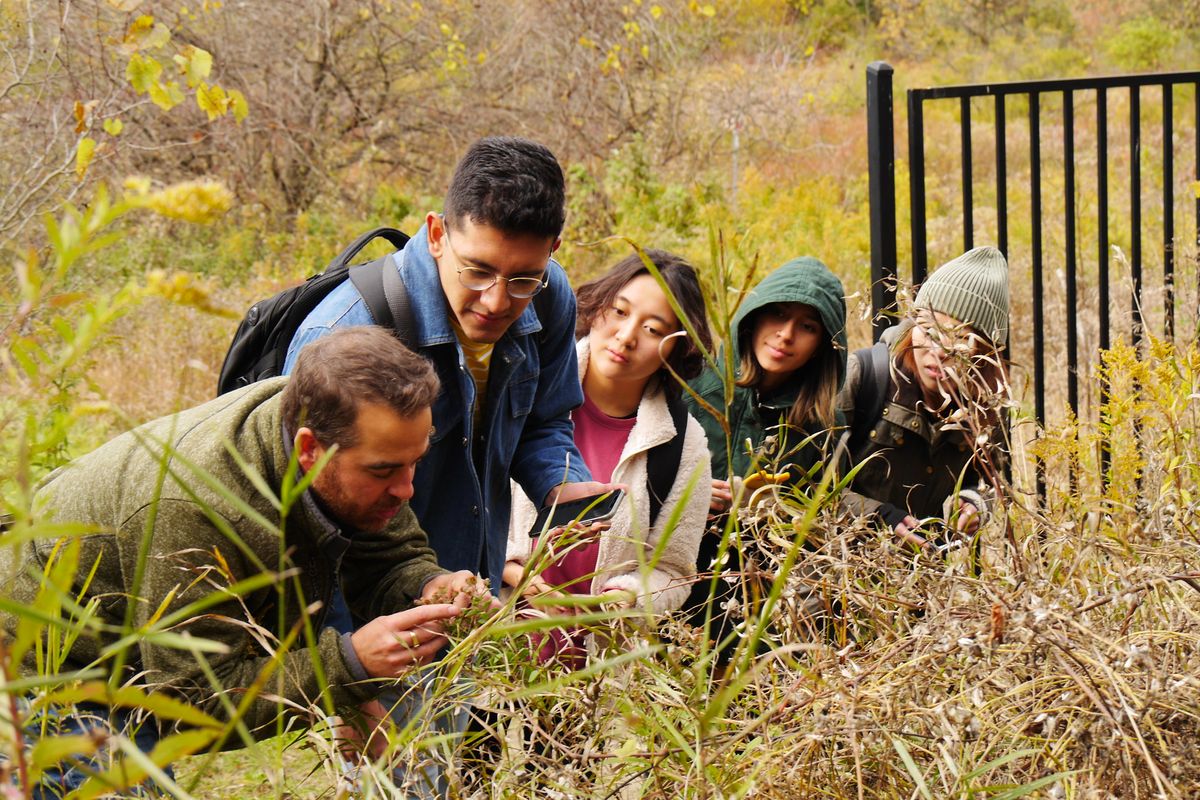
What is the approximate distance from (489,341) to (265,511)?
0.70 meters

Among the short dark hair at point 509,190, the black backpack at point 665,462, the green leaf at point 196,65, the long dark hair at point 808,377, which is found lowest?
the black backpack at point 665,462

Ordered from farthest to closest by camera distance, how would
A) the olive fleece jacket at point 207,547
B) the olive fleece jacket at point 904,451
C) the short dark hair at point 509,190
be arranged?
the olive fleece jacket at point 904,451
the short dark hair at point 509,190
the olive fleece jacket at point 207,547

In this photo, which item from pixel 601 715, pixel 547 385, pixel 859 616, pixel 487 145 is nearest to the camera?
pixel 601 715

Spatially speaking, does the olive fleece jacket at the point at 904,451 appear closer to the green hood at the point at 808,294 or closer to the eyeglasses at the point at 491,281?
the green hood at the point at 808,294

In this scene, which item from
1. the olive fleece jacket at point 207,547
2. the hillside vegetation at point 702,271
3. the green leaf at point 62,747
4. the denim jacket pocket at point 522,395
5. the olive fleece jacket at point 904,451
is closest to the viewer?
the green leaf at point 62,747

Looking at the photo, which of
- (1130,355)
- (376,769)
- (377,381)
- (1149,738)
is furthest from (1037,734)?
(377,381)

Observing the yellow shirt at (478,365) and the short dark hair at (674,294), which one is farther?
the short dark hair at (674,294)

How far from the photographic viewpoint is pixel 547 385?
2662 mm

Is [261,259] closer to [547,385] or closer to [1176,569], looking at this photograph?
[547,385]

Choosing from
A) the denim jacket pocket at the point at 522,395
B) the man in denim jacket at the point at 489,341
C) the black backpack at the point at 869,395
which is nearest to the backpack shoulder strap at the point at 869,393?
the black backpack at the point at 869,395

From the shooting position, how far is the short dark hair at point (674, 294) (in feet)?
9.56

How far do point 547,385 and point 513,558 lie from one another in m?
0.41

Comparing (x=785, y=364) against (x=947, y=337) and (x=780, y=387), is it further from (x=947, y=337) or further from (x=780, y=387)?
(x=947, y=337)

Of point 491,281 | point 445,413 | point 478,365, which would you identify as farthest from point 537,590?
point 478,365
